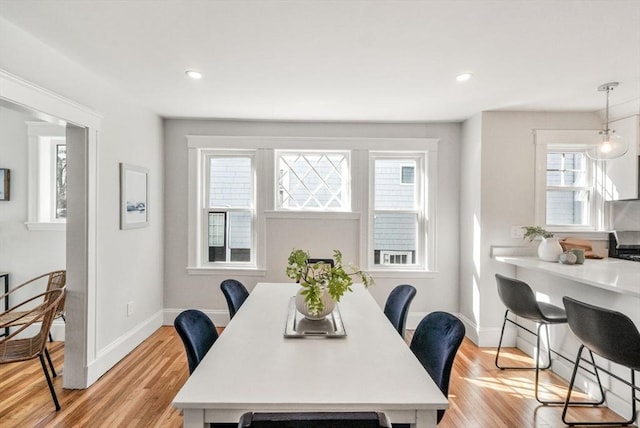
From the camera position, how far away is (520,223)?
3578 mm

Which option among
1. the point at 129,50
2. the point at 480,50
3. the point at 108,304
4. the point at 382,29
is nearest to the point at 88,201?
the point at 108,304

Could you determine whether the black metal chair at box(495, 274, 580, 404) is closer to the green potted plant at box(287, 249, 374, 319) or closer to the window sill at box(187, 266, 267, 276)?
the green potted plant at box(287, 249, 374, 319)

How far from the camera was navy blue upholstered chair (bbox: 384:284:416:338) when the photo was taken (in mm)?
2305

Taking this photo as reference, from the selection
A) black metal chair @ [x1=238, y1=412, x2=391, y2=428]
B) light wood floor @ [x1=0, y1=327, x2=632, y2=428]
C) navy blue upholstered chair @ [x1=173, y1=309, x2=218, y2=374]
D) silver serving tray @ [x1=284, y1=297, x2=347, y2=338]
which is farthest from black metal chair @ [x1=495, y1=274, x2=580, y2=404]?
navy blue upholstered chair @ [x1=173, y1=309, x2=218, y2=374]

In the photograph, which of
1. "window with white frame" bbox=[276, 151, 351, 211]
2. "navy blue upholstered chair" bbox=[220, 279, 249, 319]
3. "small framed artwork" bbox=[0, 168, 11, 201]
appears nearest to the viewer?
"navy blue upholstered chair" bbox=[220, 279, 249, 319]

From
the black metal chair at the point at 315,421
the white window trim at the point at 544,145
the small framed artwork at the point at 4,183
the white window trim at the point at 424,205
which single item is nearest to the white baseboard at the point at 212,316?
the white window trim at the point at 424,205

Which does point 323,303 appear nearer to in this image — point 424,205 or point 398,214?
point 398,214

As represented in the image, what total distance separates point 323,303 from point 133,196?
2.39 meters

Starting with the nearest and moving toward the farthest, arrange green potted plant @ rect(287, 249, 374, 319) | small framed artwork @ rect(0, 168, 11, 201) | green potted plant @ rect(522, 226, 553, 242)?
green potted plant @ rect(287, 249, 374, 319) < green potted plant @ rect(522, 226, 553, 242) < small framed artwork @ rect(0, 168, 11, 201)

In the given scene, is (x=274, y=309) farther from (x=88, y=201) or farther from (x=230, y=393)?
(x=88, y=201)

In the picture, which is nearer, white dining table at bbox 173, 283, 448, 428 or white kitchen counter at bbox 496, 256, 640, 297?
white dining table at bbox 173, 283, 448, 428

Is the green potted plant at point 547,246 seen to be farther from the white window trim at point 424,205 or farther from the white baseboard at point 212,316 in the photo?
the white baseboard at point 212,316

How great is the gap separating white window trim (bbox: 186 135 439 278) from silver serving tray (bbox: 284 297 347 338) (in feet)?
6.63

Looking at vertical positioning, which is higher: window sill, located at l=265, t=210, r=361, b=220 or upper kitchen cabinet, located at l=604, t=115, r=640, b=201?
upper kitchen cabinet, located at l=604, t=115, r=640, b=201
